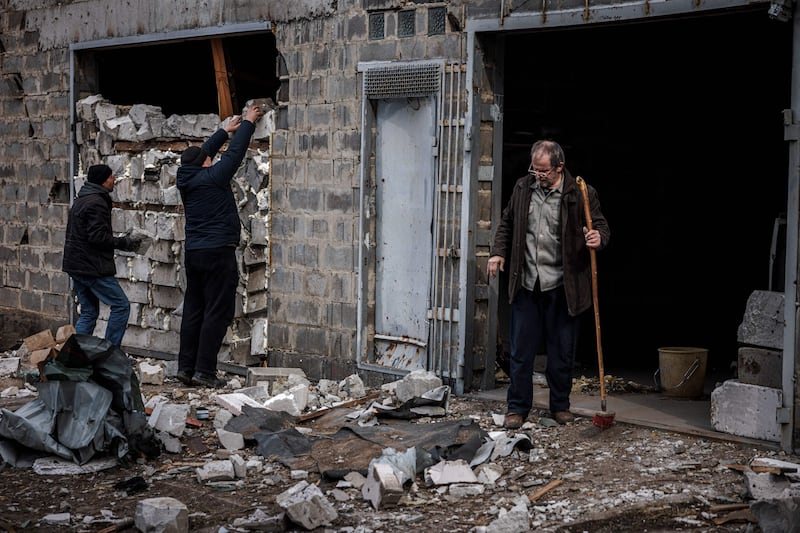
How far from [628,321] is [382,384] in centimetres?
426

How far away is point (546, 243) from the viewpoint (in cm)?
806

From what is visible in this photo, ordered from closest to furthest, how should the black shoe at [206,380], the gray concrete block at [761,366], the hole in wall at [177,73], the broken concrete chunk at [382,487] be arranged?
the broken concrete chunk at [382,487]
the gray concrete block at [761,366]
the black shoe at [206,380]
the hole in wall at [177,73]

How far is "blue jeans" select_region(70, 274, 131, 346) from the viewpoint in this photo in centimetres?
1030

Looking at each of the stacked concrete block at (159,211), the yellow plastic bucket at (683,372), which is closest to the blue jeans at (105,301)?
the stacked concrete block at (159,211)

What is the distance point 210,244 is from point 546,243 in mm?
3333

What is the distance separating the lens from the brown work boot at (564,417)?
27.0ft

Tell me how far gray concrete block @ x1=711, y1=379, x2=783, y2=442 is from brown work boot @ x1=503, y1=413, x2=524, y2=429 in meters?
1.35

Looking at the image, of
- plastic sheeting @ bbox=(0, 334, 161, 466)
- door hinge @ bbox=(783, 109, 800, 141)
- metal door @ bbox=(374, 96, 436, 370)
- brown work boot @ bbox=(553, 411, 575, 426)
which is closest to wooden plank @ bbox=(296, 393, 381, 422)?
metal door @ bbox=(374, 96, 436, 370)

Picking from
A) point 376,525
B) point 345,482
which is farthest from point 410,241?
point 376,525

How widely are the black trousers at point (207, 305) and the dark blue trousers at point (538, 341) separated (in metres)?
3.00

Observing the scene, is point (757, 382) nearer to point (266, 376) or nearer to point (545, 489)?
point (545, 489)

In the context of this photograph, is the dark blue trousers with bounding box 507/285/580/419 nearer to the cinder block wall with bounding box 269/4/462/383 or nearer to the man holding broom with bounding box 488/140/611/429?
the man holding broom with bounding box 488/140/611/429

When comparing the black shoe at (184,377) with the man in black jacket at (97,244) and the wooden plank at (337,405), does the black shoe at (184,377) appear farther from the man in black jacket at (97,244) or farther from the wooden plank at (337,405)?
the wooden plank at (337,405)

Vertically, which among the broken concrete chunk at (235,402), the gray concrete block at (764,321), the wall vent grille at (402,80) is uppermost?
the wall vent grille at (402,80)
